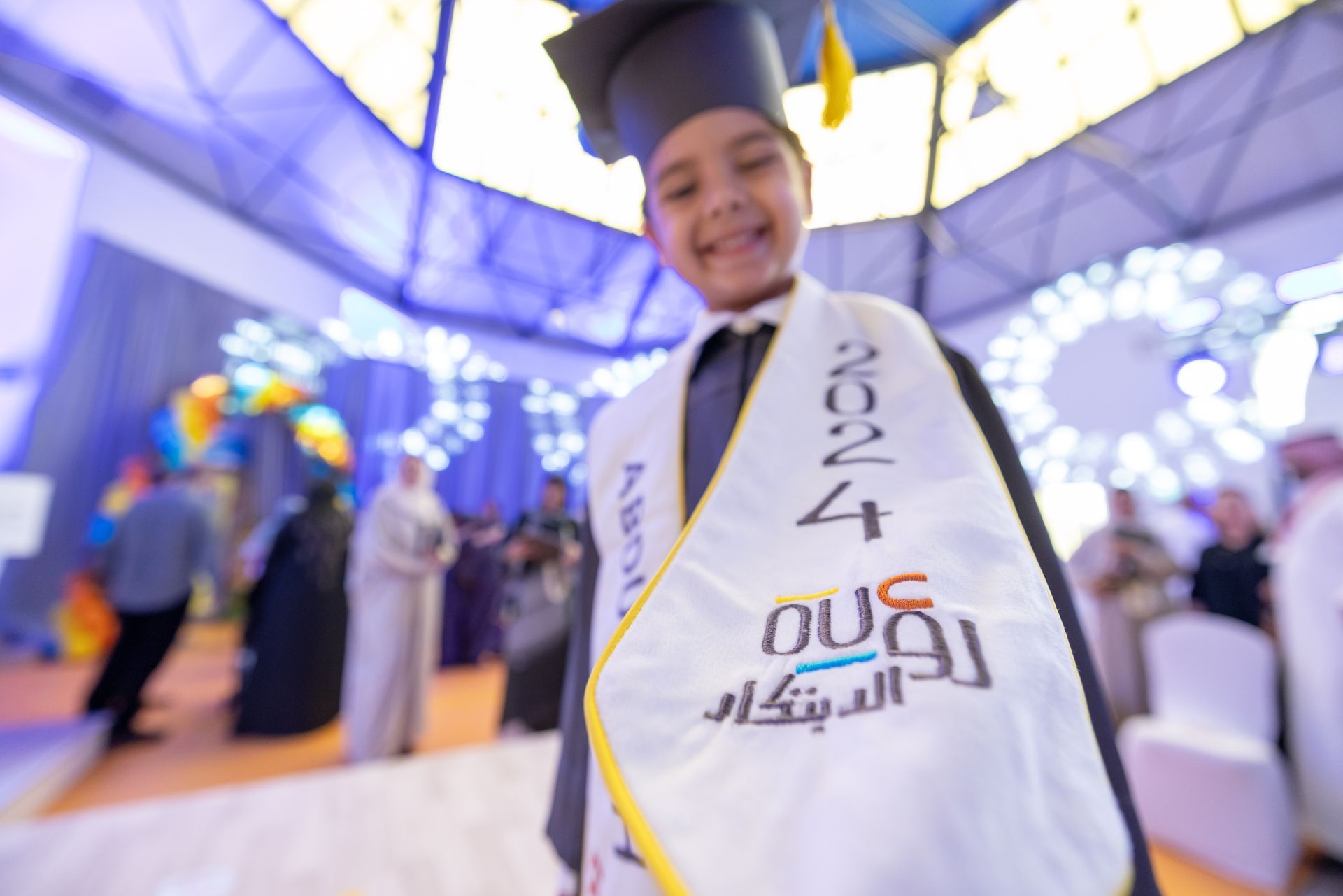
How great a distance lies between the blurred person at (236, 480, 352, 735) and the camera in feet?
10.3

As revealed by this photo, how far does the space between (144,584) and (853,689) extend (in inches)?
155

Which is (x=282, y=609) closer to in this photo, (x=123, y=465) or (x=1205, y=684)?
(x=123, y=465)

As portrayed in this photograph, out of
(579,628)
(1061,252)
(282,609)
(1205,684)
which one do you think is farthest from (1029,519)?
(1061,252)

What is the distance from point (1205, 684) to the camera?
1987 mm

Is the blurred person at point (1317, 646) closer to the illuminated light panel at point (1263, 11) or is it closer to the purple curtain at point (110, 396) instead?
the illuminated light panel at point (1263, 11)

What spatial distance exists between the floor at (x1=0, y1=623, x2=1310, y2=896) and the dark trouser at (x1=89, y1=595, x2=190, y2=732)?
239 mm

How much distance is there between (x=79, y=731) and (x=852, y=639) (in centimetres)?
414

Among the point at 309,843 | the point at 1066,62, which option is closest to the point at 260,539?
the point at 309,843

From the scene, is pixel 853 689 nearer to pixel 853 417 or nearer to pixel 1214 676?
pixel 853 417

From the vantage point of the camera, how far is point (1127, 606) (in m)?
2.98

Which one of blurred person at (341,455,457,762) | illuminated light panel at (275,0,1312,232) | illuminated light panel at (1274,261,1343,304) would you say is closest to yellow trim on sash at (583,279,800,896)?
blurred person at (341,455,457,762)

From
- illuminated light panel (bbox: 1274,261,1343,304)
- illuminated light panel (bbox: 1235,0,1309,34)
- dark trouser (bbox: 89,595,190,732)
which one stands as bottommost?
dark trouser (bbox: 89,595,190,732)

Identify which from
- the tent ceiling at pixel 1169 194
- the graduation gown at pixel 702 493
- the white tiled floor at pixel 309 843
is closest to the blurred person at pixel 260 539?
the white tiled floor at pixel 309 843

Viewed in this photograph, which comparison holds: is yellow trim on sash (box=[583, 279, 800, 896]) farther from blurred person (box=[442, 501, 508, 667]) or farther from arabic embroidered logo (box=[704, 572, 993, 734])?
blurred person (box=[442, 501, 508, 667])
